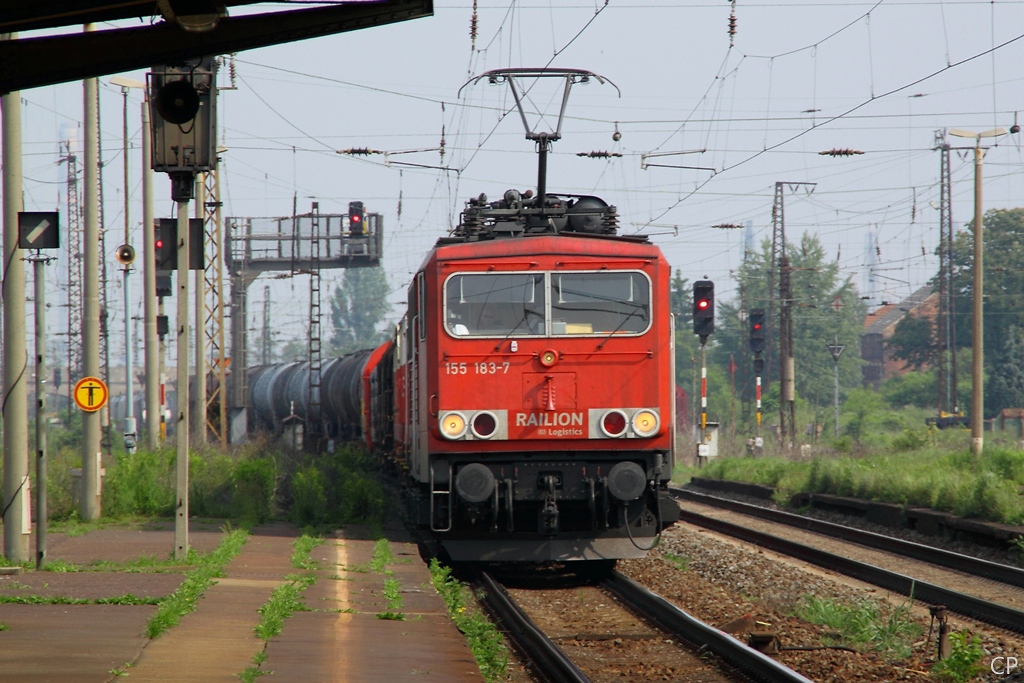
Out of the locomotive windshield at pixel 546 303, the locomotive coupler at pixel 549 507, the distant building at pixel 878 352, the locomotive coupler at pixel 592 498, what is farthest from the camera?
the distant building at pixel 878 352

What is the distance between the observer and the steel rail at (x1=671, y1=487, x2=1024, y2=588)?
509 inches

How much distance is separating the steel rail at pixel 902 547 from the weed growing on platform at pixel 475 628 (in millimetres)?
5858

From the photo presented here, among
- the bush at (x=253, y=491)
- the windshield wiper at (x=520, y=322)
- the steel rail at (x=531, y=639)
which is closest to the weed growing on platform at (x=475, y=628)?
the steel rail at (x=531, y=639)

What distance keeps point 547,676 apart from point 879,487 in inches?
574

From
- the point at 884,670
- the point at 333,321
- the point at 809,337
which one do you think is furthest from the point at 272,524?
the point at 333,321

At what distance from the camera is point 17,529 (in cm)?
1086

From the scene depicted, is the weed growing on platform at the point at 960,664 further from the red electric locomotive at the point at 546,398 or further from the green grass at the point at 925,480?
the green grass at the point at 925,480

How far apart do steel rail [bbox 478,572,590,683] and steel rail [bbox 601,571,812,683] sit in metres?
1.13

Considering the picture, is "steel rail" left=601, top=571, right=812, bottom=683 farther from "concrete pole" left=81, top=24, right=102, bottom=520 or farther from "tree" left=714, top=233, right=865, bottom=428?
"tree" left=714, top=233, right=865, bottom=428

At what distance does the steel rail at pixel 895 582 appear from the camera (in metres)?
10.1

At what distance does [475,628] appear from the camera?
9.13m

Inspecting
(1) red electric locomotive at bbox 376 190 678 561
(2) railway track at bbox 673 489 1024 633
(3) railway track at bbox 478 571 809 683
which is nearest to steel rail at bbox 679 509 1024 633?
(2) railway track at bbox 673 489 1024 633

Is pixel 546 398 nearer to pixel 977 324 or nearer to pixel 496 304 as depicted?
pixel 496 304

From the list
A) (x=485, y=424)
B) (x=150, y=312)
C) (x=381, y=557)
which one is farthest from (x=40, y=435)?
(x=150, y=312)
